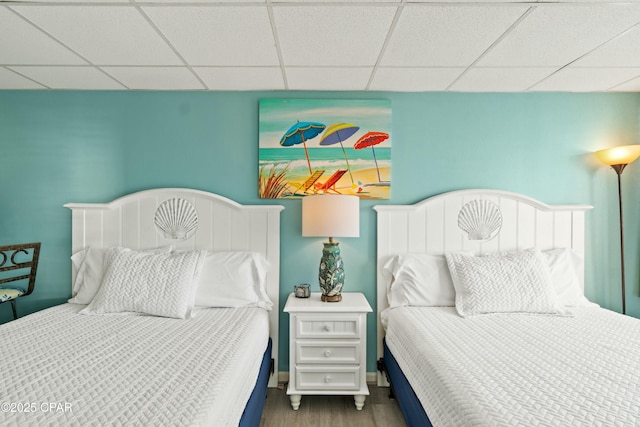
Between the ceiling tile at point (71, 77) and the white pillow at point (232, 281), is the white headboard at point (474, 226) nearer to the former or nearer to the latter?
the white pillow at point (232, 281)

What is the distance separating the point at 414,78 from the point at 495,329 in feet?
5.43

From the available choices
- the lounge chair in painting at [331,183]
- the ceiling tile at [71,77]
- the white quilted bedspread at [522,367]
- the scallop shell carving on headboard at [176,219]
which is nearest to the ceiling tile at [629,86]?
the white quilted bedspread at [522,367]

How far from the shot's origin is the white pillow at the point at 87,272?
7.91 ft

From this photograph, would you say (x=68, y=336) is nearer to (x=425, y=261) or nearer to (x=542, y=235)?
(x=425, y=261)

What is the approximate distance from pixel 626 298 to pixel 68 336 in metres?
3.73

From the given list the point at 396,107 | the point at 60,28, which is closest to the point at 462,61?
the point at 396,107

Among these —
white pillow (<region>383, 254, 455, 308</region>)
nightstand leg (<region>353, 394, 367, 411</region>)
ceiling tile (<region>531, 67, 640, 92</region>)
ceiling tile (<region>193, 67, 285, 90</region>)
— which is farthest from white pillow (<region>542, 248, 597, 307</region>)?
ceiling tile (<region>193, 67, 285, 90</region>)

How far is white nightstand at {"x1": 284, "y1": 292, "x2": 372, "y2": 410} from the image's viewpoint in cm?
222

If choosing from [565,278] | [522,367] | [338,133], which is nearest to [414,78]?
[338,133]

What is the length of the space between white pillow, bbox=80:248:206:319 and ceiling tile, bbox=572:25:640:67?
8.93 feet

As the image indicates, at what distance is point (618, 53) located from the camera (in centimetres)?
204

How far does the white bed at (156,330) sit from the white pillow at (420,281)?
0.86 meters

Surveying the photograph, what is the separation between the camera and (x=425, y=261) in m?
2.52

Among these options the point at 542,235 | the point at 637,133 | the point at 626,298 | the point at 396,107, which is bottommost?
the point at 626,298
